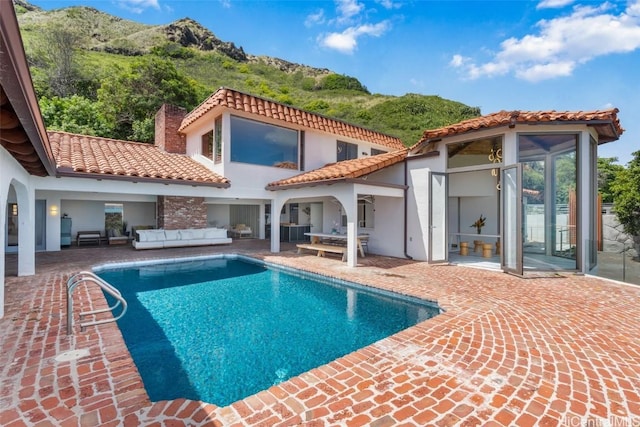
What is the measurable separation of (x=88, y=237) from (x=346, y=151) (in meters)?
15.6

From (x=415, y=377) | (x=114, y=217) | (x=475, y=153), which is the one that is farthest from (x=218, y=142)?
(x=415, y=377)

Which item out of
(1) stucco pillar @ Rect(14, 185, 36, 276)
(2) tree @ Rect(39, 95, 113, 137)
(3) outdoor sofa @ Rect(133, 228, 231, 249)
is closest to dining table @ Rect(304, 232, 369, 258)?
(3) outdoor sofa @ Rect(133, 228, 231, 249)

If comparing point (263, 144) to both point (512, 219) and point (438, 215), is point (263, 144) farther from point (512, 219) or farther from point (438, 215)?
point (512, 219)

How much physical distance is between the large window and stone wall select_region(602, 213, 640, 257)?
15472 millimetres

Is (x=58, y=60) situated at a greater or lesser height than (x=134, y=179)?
greater

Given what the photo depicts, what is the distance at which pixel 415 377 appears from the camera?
11.6 feet

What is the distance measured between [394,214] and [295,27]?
26580 mm

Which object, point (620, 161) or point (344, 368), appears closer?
point (344, 368)

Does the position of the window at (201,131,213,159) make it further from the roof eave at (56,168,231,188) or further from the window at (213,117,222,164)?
the roof eave at (56,168,231,188)

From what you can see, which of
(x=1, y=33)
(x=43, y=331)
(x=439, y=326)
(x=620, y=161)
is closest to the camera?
(x=1, y=33)

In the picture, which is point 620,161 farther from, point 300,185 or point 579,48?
point 300,185

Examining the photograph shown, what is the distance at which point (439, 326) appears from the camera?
203 inches

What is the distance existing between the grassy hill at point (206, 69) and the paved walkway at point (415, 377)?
27.1 m

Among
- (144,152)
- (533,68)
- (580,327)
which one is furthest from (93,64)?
(580,327)
